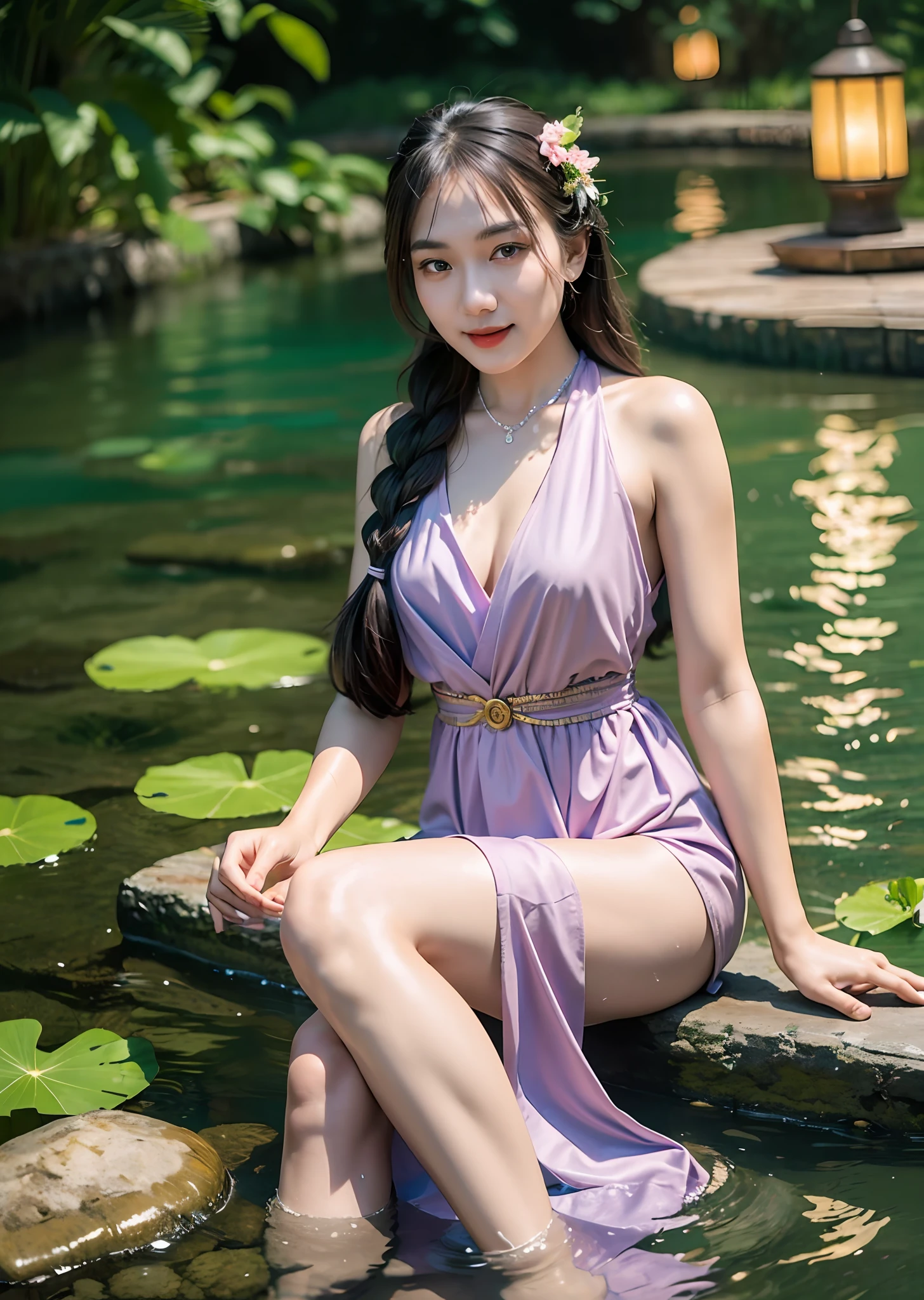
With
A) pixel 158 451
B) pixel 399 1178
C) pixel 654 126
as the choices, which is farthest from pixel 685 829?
pixel 654 126

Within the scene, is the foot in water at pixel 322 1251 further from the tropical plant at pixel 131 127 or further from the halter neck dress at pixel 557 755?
the tropical plant at pixel 131 127

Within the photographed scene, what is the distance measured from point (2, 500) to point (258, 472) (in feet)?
3.33

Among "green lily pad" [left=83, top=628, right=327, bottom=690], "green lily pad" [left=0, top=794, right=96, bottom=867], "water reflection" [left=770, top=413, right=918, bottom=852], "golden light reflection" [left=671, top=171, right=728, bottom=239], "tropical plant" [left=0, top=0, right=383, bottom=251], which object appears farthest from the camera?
"golden light reflection" [left=671, top=171, right=728, bottom=239]

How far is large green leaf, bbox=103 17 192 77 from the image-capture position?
889 centimetres

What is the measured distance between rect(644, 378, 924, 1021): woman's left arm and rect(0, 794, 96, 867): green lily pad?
5.20ft

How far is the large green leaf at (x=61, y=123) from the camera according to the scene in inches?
339

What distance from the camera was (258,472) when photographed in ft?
20.8

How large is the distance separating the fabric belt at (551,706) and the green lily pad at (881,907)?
0.67m

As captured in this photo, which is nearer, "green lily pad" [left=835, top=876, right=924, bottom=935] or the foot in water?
the foot in water

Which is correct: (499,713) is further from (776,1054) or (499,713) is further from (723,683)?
(776,1054)

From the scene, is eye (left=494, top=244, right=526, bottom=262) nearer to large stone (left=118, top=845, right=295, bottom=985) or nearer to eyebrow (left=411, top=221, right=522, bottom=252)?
eyebrow (left=411, top=221, right=522, bottom=252)

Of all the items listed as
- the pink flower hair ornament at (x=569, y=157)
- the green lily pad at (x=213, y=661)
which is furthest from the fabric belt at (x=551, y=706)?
the green lily pad at (x=213, y=661)

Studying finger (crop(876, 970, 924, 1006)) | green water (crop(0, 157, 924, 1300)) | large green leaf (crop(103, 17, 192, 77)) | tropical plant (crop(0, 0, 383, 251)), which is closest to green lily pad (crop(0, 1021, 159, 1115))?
green water (crop(0, 157, 924, 1300))

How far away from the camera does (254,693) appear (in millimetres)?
4117
